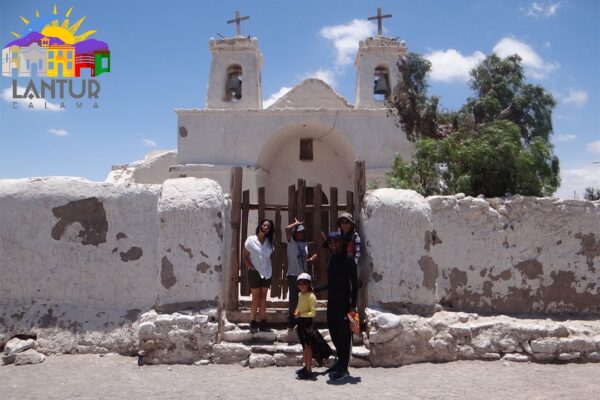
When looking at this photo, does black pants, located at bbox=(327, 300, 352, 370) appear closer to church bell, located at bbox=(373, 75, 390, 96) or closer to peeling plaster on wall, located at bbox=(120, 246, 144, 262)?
peeling plaster on wall, located at bbox=(120, 246, 144, 262)

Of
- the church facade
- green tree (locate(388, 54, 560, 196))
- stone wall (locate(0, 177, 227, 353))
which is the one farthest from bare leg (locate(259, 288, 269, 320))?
the church facade

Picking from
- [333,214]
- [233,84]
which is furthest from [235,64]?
[333,214]

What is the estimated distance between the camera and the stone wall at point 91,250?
556cm

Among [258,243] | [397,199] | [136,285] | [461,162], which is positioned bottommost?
[136,285]

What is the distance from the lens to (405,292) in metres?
5.57

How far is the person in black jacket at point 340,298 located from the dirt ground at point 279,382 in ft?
0.77

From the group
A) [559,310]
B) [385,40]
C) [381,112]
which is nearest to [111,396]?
[559,310]

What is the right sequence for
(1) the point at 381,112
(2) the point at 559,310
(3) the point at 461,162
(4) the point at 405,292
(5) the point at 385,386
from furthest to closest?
(1) the point at 381,112
(3) the point at 461,162
(2) the point at 559,310
(4) the point at 405,292
(5) the point at 385,386

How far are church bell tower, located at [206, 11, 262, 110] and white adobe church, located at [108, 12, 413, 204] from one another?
28 mm

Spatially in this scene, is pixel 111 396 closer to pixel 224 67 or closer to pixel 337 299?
pixel 337 299

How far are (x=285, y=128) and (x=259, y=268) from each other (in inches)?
336

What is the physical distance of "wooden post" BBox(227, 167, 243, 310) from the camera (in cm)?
588

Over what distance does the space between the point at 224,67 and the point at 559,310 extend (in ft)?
36.5

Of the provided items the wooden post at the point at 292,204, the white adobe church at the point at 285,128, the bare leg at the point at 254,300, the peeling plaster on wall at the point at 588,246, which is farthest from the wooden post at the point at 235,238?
the white adobe church at the point at 285,128
